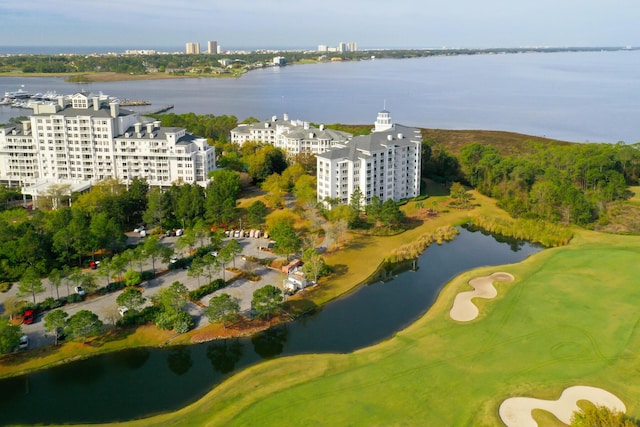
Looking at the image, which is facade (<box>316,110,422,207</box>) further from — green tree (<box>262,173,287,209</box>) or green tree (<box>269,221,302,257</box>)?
green tree (<box>269,221,302,257</box>)

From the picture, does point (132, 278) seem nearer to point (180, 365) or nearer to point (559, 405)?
point (180, 365)

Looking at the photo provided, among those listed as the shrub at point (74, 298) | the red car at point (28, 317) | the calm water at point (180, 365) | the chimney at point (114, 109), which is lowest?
the calm water at point (180, 365)

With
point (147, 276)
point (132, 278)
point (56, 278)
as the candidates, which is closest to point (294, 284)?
point (147, 276)

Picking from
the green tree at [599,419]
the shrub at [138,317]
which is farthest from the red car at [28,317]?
the green tree at [599,419]

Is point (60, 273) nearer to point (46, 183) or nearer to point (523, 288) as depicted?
point (46, 183)

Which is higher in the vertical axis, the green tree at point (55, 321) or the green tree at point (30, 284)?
the green tree at point (30, 284)

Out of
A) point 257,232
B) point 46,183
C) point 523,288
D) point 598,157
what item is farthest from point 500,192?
point 46,183

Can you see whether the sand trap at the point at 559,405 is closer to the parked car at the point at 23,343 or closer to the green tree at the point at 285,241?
the green tree at the point at 285,241
